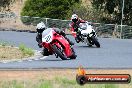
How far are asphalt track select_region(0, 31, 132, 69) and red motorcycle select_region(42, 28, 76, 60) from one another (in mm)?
314

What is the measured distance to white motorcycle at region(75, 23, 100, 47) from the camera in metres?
28.8

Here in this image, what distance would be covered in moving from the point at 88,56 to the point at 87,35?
517cm

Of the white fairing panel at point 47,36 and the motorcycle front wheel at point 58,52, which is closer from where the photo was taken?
the motorcycle front wheel at point 58,52

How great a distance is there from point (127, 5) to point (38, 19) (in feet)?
19.8

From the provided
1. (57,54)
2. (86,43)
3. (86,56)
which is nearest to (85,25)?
(86,43)

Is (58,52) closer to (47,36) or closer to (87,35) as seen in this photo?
(47,36)

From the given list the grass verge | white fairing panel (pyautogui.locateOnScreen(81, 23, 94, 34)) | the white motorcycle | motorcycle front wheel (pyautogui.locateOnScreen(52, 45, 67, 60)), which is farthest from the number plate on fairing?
white fairing panel (pyautogui.locateOnScreen(81, 23, 94, 34))

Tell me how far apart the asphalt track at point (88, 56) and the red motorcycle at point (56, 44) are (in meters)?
0.31

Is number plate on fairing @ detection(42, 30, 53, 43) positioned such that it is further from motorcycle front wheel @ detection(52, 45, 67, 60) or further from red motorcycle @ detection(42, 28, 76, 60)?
motorcycle front wheel @ detection(52, 45, 67, 60)

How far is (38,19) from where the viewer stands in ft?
132

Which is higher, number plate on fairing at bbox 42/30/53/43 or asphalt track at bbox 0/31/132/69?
number plate on fairing at bbox 42/30/53/43

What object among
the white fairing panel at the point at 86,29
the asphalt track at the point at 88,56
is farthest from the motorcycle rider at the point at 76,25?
the asphalt track at the point at 88,56

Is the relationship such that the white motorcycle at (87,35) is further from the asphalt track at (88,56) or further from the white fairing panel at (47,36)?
the white fairing panel at (47,36)

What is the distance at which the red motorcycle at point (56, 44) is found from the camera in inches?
862
